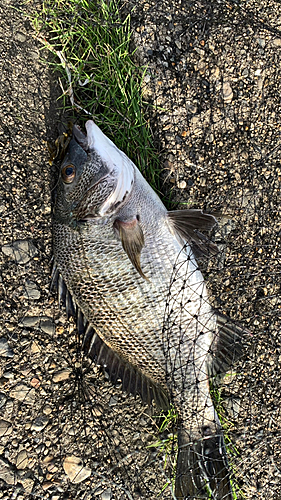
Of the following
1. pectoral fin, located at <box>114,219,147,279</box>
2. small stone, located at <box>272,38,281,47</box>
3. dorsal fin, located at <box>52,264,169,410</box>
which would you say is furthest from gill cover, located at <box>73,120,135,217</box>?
small stone, located at <box>272,38,281,47</box>

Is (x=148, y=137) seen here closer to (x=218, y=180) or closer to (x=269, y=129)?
Answer: (x=218, y=180)

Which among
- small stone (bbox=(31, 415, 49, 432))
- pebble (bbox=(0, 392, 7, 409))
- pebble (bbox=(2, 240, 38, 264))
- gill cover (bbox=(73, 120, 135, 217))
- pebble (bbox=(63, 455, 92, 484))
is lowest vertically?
pebble (bbox=(63, 455, 92, 484))

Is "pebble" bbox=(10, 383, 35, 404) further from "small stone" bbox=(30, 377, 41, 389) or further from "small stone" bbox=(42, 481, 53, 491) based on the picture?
"small stone" bbox=(42, 481, 53, 491)

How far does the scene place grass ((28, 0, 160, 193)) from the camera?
9.21 ft

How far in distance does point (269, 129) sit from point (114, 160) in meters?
1.42

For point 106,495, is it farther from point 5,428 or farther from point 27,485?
point 5,428

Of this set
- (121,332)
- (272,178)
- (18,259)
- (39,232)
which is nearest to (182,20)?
(272,178)

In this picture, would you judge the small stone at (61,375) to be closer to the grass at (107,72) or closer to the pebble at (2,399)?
the pebble at (2,399)

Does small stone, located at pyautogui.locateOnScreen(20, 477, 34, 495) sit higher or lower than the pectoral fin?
lower

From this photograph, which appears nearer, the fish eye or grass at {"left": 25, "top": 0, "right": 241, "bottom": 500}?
the fish eye

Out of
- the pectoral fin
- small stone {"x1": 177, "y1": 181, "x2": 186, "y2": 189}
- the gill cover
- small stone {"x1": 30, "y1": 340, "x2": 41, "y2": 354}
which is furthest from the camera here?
small stone {"x1": 177, "y1": 181, "x2": 186, "y2": 189}

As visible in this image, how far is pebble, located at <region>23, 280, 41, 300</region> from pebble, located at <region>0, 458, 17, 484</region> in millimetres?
1245

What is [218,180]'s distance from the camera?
2.89m

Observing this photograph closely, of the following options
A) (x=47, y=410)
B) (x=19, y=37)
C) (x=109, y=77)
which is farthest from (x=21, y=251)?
(x=19, y=37)
